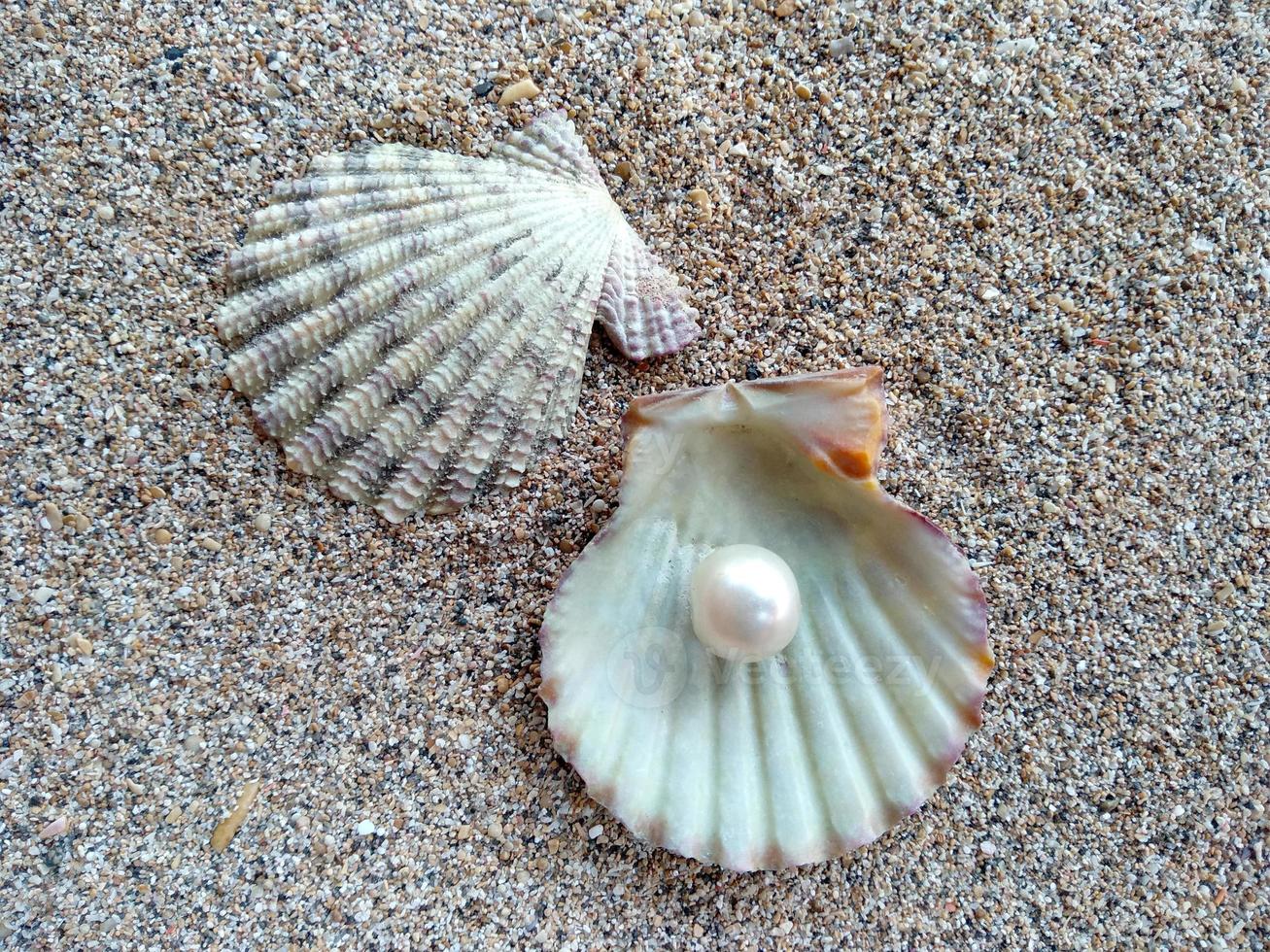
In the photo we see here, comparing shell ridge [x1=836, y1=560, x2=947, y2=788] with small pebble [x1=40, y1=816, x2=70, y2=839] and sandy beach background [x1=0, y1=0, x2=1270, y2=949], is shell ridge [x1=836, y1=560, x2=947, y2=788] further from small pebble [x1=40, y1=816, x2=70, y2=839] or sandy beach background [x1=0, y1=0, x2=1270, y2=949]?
small pebble [x1=40, y1=816, x2=70, y2=839]

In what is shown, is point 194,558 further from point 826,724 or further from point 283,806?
point 826,724

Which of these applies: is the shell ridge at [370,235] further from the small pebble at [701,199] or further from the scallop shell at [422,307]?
the small pebble at [701,199]

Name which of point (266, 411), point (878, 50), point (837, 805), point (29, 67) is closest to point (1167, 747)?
point (837, 805)

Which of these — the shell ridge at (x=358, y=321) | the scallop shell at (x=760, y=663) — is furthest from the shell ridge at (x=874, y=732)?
the shell ridge at (x=358, y=321)

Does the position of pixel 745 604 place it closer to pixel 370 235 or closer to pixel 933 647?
pixel 933 647

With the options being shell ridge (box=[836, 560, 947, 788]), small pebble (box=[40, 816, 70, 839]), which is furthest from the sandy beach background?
shell ridge (box=[836, 560, 947, 788])

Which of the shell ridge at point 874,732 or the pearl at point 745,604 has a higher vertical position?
the pearl at point 745,604

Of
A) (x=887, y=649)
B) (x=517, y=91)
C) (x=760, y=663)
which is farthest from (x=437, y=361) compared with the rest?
(x=887, y=649)
